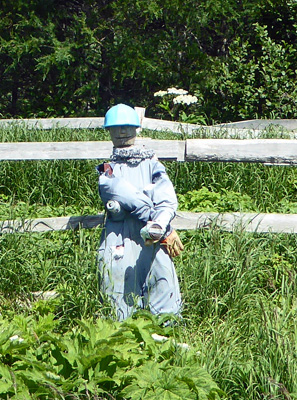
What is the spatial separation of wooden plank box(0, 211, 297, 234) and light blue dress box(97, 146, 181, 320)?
0.85m

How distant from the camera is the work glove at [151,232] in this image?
12.4 ft

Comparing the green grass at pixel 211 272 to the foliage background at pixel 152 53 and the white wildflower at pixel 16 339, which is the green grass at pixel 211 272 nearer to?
the white wildflower at pixel 16 339

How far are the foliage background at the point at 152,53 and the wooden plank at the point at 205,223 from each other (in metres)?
6.17

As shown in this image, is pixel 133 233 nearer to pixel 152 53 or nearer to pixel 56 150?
pixel 56 150

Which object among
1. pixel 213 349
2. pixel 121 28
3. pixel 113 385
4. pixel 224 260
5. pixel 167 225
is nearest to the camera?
pixel 113 385

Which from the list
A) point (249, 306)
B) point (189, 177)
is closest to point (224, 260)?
point (249, 306)

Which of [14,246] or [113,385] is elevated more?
[14,246]

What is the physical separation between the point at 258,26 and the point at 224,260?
7.61 metres

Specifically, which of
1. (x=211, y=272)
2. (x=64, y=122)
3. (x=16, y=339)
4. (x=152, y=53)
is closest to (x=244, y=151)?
(x=211, y=272)

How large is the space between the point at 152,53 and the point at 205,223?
7.61m

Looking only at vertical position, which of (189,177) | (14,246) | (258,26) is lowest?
(14,246)

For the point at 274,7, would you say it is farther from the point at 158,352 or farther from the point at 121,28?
the point at 158,352

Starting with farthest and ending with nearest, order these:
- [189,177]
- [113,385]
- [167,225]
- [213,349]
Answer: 1. [189,177]
2. [167,225]
3. [213,349]
4. [113,385]

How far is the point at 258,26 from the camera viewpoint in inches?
444
